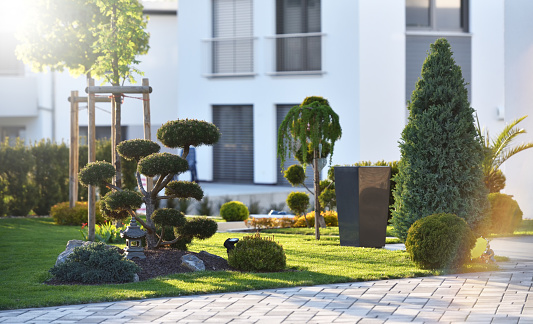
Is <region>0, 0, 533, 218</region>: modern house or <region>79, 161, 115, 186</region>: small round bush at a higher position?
<region>0, 0, 533, 218</region>: modern house

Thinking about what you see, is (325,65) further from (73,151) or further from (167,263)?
(167,263)

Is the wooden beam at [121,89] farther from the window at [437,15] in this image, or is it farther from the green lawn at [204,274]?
the window at [437,15]

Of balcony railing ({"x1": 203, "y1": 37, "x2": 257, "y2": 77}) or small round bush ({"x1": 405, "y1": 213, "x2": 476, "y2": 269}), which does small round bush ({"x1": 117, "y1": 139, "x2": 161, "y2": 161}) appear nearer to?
small round bush ({"x1": 405, "y1": 213, "x2": 476, "y2": 269})

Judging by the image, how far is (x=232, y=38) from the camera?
2759 centimetres

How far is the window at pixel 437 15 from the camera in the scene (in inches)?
1020

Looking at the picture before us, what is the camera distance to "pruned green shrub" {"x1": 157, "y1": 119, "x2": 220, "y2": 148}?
1108 centimetres

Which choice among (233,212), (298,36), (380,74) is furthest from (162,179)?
(298,36)

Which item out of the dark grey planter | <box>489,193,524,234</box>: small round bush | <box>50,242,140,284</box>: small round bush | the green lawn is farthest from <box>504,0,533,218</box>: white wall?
<box>50,242,140,284</box>: small round bush

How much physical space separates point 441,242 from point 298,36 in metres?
17.2

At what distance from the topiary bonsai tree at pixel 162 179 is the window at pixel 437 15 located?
16.3 m

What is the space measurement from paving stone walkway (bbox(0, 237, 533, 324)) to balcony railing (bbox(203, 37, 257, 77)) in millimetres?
18621

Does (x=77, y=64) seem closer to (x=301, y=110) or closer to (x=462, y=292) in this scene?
(x=301, y=110)

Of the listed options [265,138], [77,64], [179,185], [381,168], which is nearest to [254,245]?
[179,185]

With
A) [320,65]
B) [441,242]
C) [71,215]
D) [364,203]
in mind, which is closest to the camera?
[441,242]
